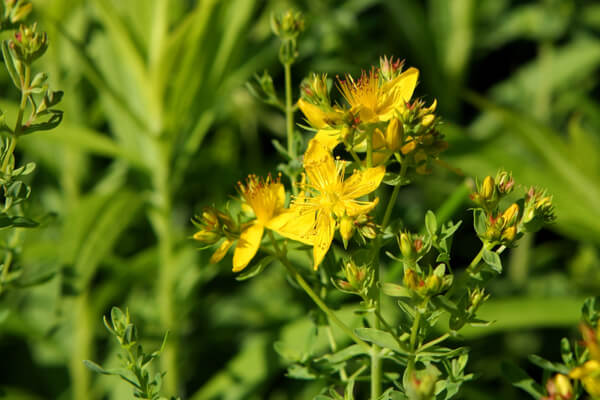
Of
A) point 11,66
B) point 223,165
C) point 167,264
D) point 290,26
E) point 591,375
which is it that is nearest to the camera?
point 591,375

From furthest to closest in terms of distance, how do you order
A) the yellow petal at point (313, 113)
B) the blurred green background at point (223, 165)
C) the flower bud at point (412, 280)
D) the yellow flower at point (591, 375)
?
the blurred green background at point (223, 165)
the yellow petal at point (313, 113)
the flower bud at point (412, 280)
the yellow flower at point (591, 375)

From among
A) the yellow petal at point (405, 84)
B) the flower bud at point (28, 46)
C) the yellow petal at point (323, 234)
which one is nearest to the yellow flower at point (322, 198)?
the yellow petal at point (323, 234)

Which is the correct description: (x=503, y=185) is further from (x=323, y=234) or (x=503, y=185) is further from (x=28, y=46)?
(x=28, y=46)

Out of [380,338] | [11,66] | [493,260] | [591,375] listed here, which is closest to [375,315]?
[380,338]

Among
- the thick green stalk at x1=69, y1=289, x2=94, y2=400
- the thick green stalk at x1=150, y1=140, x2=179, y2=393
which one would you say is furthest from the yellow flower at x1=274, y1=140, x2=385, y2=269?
the thick green stalk at x1=69, y1=289, x2=94, y2=400

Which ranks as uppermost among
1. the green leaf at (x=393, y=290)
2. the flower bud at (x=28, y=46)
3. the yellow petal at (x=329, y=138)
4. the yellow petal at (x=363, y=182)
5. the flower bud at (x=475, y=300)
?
the flower bud at (x=28, y=46)

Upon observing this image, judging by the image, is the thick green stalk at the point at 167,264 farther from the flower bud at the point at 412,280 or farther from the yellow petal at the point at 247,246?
the flower bud at the point at 412,280

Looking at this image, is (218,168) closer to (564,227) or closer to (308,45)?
(308,45)
